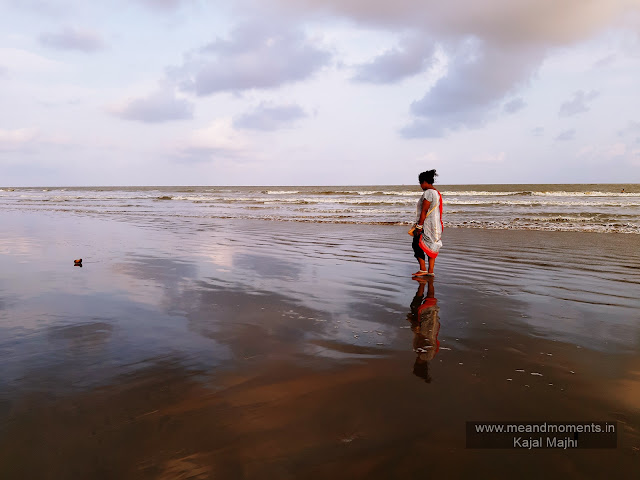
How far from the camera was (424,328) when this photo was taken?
4648 mm

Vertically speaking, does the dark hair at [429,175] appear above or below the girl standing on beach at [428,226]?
above

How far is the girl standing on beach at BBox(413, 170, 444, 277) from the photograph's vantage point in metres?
7.83

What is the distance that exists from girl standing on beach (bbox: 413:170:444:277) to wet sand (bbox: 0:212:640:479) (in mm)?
517

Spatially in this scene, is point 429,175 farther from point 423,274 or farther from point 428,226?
point 423,274

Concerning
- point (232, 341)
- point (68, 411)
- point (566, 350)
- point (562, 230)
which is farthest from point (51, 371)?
point (562, 230)

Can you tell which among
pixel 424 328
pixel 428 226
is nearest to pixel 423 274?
pixel 428 226

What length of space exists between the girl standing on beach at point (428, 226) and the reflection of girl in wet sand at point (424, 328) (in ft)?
4.09

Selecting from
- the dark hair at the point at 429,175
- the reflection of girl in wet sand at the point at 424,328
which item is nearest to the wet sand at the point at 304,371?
the reflection of girl in wet sand at the point at 424,328

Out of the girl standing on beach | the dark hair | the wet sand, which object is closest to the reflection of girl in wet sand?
the wet sand

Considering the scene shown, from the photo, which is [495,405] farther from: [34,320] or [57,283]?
[57,283]

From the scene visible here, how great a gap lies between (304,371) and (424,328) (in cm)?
182

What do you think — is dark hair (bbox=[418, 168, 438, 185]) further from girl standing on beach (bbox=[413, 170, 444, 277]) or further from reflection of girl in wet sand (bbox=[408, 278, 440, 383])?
reflection of girl in wet sand (bbox=[408, 278, 440, 383])

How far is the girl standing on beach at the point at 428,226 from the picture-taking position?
7828 millimetres

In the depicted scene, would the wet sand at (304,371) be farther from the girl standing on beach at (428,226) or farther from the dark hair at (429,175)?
the dark hair at (429,175)
